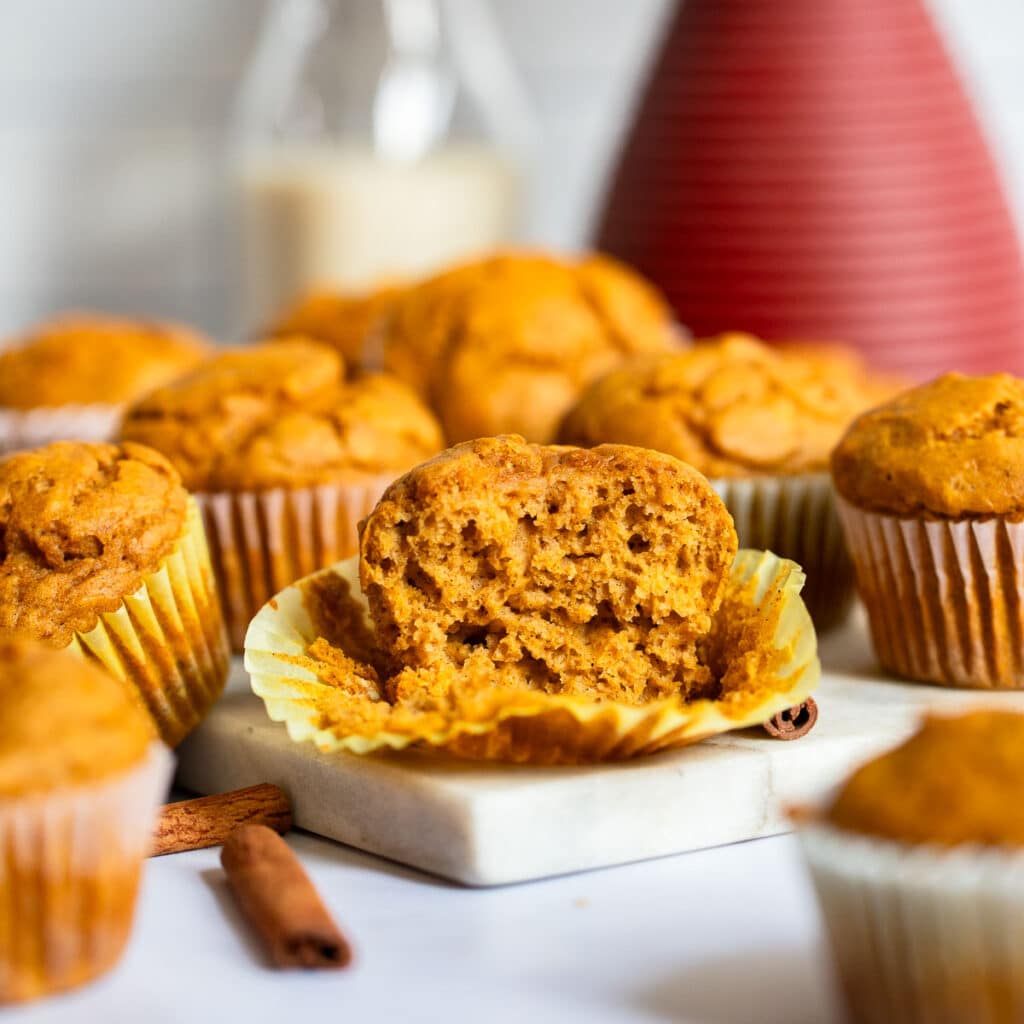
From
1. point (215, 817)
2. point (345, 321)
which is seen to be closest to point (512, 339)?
point (345, 321)

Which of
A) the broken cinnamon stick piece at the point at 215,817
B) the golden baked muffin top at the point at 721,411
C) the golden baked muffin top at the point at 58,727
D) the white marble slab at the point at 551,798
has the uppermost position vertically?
the golden baked muffin top at the point at 58,727

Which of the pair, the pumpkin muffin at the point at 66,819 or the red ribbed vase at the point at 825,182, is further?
the red ribbed vase at the point at 825,182

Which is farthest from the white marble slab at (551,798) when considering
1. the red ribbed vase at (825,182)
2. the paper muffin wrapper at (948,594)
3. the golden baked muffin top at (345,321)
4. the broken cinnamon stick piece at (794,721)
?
the red ribbed vase at (825,182)

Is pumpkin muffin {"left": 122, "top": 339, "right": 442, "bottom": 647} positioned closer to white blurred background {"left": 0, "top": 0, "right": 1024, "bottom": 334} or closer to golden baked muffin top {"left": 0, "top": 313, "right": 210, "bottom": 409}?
golden baked muffin top {"left": 0, "top": 313, "right": 210, "bottom": 409}

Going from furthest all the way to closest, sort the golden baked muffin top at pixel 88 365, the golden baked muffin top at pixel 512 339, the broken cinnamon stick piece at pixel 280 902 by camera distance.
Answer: the golden baked muffin top at pixel 88 365 < the golden baked muffin top at pixel 512 339 < the broken cinnamon stick piece at pixel 280 902

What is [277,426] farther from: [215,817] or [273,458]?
[215,817]

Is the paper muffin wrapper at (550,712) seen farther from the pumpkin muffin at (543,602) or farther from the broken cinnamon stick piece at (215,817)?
the broken cinnamon stick piece at (215,817)

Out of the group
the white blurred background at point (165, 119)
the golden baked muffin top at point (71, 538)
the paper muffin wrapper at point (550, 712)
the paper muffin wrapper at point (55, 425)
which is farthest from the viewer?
the white blurred background at point (165, 119)

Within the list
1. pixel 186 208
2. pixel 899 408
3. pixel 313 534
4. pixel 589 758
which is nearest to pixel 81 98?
pixel 186 208
